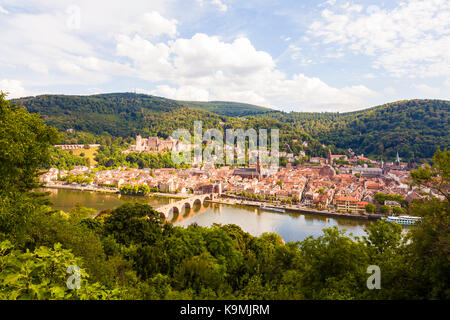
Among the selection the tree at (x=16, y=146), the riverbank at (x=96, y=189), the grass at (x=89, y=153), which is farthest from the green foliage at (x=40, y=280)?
the grass at (x=89, y=153)

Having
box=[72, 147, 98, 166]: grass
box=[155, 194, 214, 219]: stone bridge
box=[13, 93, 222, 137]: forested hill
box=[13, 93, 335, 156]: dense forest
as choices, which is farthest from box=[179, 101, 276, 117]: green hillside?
box=[155, 194, 214, 219]: stone bridge

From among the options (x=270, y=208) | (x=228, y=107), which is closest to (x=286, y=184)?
(x=270, y=208)

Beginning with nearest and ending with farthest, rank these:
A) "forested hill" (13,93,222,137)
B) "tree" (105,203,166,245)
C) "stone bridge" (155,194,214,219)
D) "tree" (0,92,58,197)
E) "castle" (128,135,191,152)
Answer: "tree" (0,92,58,197) < "tree" (105,203,166,245) < "stone bridge" (155,194,214,219) < "castle" (128,135,191,152) < "forested hill" (13,93,222,137)

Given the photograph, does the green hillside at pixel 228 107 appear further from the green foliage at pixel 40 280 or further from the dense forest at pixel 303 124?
the green foliage at pixel 40 280

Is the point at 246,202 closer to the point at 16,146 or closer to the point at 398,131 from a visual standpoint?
the point at 16,146

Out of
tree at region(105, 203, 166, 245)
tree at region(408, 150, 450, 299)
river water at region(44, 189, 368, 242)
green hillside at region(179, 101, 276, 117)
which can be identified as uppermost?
green hillside at region(179, 101, 276, 117)

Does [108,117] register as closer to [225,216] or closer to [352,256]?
[225,216]

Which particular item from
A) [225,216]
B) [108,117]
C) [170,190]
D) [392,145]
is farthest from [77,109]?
[392,145]

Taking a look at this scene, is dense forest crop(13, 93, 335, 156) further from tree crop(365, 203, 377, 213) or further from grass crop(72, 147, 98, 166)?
tree crop(365, 203, 377, 213)
